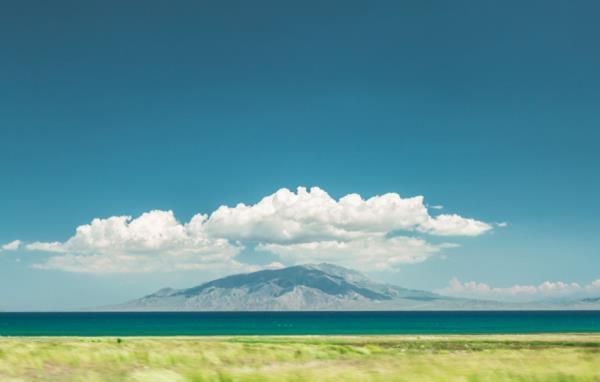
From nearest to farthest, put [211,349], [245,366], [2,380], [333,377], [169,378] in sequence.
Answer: [2,380], [169,378], [333,377], [245,366], [211,349]

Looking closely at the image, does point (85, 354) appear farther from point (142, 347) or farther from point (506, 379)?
point (506, 379)

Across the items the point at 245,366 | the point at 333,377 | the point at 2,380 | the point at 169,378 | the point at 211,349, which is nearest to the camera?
the point at 2,380

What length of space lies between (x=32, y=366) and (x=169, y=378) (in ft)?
26.0

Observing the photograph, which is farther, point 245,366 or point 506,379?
point 245,366

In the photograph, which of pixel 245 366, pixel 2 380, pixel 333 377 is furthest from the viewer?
pixel 245 366

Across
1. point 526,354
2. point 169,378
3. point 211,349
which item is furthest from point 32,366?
point 526,354

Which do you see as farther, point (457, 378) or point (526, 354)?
point (526, 354)

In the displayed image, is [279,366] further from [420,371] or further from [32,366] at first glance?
[32,366]

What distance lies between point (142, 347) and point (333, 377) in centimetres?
1416

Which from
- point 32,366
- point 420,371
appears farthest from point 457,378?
point 32,366

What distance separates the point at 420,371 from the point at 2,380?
21.4m

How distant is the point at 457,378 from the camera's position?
105 feet

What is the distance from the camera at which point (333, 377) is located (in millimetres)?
32062

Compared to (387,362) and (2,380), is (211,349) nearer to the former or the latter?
(387,362)
